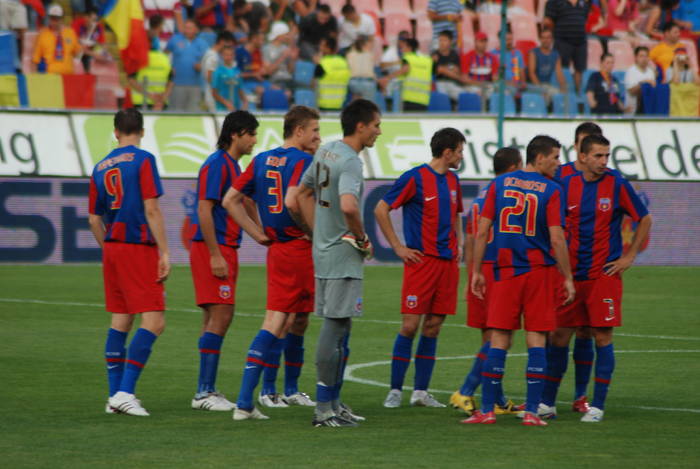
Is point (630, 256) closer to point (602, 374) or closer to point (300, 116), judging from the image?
point (602, 374)

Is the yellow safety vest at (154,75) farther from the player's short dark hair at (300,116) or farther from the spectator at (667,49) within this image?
the player's short dark hair at (300,116)

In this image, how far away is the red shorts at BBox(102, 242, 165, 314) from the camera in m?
8.86

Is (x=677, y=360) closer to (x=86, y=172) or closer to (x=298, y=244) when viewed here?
(x=298, y=244)

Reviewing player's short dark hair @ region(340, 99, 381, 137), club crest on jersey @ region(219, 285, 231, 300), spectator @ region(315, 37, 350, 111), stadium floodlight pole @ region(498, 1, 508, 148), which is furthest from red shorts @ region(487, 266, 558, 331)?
spectator @ region(315, 37, 350, 111)

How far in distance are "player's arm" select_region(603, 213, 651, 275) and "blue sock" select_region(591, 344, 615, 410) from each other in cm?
54

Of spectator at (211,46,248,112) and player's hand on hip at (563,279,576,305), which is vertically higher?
spectator at (211,46,248,112)

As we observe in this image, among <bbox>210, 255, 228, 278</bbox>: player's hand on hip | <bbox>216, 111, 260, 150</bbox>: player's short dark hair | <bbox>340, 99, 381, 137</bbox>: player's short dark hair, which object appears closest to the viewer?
<bbox>340, 99, 381, 137</bbox>: player's short dark hair

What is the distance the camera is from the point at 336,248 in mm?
8320

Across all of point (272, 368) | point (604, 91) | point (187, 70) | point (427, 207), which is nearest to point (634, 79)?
point (604, 91)

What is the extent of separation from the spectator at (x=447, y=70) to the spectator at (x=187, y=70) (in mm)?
4405

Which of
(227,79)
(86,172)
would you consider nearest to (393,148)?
(227,79)

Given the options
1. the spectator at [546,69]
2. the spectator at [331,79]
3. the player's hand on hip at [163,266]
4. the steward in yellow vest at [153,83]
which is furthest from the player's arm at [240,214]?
the spectator at [546,69]

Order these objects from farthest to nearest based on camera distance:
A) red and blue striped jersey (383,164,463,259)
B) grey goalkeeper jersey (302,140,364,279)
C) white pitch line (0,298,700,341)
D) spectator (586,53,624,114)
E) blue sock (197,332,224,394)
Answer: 1. spectator (586,53,624,114)
2. white pitch line (0,298,700,341)
3. red and blue striped jersey (383,164,463,259)
4. blue sock (197,332,224,394)
5. grey goalkeeper jersey (302,140,364,279)

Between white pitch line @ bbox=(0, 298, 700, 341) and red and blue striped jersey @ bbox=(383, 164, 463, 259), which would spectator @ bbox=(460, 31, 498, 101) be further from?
red and blue striped jersey @ bbox=(383, 164, 463, 259)
